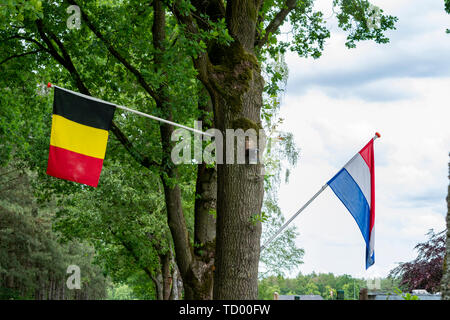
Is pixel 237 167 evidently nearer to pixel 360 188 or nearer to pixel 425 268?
pixel 360 188

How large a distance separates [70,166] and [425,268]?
52.0 ft

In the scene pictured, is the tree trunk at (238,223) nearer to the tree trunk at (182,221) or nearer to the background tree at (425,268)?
the tree trunk at (182,221)

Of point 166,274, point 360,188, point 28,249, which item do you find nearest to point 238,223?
point 360,188

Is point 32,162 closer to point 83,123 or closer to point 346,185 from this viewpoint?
point 83,123

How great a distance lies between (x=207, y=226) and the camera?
12984 millimetres

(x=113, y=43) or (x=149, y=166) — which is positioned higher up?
(x=113, y=43)

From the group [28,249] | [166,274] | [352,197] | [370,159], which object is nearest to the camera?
[352,197]

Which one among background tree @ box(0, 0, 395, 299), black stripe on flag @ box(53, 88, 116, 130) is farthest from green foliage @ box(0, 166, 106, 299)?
black stripe on flag @ box(53, 88, 116, 130)

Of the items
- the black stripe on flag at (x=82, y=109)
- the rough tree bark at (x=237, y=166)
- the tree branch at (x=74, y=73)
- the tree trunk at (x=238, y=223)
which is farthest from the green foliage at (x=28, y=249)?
the tree trunk at (x=238, y=223)

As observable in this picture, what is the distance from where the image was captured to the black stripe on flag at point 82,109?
27.2 ft

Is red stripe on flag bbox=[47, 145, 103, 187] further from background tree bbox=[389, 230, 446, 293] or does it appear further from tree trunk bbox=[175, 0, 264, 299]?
background tree bbox=[389, 230, 446, 293]

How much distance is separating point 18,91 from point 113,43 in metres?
5.57

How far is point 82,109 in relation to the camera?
27.5 ft
